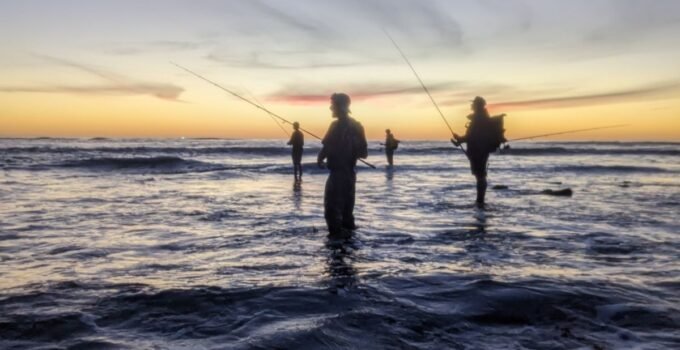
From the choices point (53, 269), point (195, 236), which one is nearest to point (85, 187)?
point (195, 236)

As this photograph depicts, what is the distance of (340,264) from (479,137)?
6371 millimetres

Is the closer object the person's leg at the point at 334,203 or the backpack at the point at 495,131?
the person's leg at the point at 334,203

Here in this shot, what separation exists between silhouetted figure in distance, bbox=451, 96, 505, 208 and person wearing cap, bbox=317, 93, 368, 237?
442cm

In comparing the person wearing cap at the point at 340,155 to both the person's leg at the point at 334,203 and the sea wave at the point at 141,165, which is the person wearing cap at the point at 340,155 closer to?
the person's leg at the point at 334,203

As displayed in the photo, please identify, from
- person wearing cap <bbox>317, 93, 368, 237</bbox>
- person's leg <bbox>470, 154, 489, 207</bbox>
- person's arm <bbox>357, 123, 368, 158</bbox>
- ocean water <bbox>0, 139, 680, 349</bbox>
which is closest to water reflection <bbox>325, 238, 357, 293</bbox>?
ocean water <bbox>0, 139, 680, 349</bbox>

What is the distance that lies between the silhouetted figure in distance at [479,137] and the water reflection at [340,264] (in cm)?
484

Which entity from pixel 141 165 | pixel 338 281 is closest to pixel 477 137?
pixel 338 281

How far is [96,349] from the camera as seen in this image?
3.44 meters

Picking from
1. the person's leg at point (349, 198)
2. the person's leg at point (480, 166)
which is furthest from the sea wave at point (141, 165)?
the person's leg at point (349, 198)

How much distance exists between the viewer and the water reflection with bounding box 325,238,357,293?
5129mm

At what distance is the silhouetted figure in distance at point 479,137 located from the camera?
1121cm

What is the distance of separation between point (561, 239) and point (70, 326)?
269 inches

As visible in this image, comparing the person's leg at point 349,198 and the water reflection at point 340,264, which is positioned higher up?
the person's leg at point 349,198

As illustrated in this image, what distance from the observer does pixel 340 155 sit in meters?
7.45
